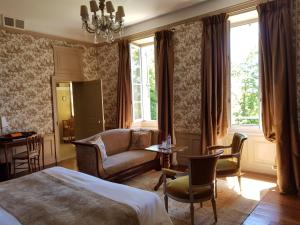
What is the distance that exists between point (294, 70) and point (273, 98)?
1.59 feet

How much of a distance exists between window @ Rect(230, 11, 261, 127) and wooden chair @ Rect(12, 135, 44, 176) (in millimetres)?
3835

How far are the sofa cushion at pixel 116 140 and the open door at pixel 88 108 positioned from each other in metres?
1.10

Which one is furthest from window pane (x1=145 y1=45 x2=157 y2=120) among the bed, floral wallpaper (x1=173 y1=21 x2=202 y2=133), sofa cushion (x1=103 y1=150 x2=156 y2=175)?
the bed

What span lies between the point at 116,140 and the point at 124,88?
5.27ft

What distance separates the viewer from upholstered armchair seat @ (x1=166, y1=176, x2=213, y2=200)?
102 inches

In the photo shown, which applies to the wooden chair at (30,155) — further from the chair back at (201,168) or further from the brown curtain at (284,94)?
the brown curtain at (284,94)

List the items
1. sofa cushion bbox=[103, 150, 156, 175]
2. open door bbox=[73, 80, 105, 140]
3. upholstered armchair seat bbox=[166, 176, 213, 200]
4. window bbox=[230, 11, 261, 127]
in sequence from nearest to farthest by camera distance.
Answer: upholstered armchair seat bbox=[166, 176, 213, 200] → sofa cushion bbox=[103, 150, 156, 175] → window bbox=[230, 11, 261, 127] → open door bbox=[73, 80, 105, 140]

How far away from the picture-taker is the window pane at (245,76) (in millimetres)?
4309

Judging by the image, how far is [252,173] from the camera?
4.29 m

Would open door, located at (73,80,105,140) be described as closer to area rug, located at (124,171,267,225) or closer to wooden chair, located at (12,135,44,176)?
wooden chair, located at (12,135,44,176)

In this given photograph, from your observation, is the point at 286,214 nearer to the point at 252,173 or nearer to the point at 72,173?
the point at 252,173

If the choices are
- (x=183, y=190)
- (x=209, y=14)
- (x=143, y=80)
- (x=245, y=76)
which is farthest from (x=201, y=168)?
(x=143, y=80)

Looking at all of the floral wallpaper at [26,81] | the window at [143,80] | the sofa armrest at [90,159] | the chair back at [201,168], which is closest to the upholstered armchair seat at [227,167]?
the chair back at [201,168]

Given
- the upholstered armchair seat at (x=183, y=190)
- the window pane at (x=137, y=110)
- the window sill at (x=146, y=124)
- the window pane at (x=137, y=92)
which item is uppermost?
the window pane at (x=137, y=92)
